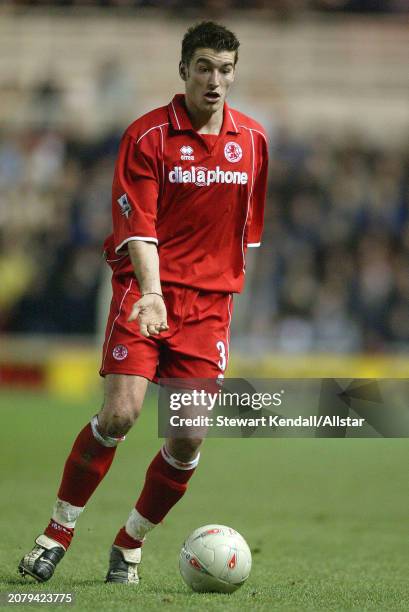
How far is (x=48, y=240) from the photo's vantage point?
57.6 ft

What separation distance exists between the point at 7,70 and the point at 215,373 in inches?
648

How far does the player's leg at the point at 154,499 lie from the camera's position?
5.32 meters

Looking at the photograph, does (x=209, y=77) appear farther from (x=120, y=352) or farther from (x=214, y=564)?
(x=214, y=564)

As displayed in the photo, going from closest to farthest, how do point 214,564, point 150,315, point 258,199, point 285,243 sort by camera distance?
point 150,315 → point 214,564 → point 258,199 → point 285,243

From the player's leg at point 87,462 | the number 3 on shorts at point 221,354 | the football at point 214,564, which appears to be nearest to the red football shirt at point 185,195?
the number 3 on shorts at point 221,354

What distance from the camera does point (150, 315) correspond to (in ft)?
15.5

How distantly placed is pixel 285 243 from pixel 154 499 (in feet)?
39.7

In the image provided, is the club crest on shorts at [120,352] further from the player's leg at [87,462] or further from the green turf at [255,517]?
the green turf at [255,517]

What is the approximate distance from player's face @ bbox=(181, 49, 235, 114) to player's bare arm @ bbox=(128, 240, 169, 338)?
647 millimetres

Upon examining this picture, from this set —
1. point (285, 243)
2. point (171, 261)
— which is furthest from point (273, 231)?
point (171, 261)

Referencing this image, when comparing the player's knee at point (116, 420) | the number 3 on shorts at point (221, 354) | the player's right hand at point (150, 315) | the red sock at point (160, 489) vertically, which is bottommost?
the red sock at point (160, 489)

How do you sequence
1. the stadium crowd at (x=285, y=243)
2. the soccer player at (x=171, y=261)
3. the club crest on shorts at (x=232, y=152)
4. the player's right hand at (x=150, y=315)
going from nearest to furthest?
1. the player's right hand at (x=150, y=315)
2. the soccer player at (x=171, y=261)
3. the club crest on shorts at (x=232, y=152)
4. the stadium crowd at (x=285, y=243)

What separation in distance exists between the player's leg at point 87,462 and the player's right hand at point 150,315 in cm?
38

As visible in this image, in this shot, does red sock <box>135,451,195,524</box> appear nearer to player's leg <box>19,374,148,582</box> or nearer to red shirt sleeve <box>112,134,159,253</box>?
player's leg <box>19,374,148,582</box>
